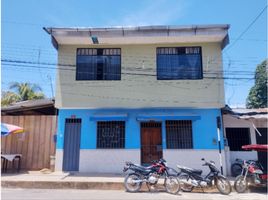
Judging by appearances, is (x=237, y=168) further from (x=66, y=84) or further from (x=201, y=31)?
(x=66, y=84)

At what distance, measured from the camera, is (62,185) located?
381 inches

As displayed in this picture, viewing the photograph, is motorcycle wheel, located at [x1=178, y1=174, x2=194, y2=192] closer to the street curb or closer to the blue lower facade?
the street curb

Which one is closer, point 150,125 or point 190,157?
point 190,157

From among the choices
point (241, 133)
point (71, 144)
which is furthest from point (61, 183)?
point (241, 133)

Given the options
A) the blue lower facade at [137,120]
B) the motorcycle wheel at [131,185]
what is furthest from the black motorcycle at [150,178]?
the blue lower facade at [137,120]

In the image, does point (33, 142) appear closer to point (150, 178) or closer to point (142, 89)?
point (142, 89)

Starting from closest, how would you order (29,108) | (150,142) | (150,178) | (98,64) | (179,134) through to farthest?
(150,178) → (179,134) → (150,142) → (98,64) → (29,108)

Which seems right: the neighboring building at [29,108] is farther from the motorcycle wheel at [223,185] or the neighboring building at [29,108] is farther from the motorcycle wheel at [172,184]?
the motorcycle wheel at [223,185]

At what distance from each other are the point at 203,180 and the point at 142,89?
17.2 ft

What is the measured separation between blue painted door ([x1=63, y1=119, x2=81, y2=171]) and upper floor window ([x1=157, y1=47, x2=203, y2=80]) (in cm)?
472

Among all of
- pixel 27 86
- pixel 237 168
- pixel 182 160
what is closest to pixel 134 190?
pixel 182 160

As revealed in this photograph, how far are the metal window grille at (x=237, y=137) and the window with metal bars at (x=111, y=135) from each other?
540cm

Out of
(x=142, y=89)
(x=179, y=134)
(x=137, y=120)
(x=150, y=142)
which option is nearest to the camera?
(x=137, y=120)

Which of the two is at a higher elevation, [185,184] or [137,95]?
[137,95]
